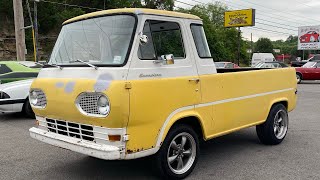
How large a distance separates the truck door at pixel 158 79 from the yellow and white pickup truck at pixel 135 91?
12 millimetres

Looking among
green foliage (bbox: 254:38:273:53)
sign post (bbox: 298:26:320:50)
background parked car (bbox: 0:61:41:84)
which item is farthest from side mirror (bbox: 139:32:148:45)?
green foliage (bbox: 254:38:273:53)

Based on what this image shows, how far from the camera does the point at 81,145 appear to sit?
4254 millimetres

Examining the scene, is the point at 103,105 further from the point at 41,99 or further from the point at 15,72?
the point at 15,72

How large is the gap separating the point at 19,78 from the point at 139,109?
26.3 ft

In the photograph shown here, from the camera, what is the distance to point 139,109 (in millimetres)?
4117

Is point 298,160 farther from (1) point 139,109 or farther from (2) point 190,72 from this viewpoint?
(1) point 139,109

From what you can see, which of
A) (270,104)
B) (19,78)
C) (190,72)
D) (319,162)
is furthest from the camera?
(19,78)

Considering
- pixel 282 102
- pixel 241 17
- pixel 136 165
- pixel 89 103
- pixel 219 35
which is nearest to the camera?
pixel 89 103

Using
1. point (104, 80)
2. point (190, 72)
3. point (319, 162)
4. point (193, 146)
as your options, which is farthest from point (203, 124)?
point (319, 162)

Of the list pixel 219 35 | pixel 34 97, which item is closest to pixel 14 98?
pixel 34 97

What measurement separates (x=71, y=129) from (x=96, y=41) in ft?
3.83

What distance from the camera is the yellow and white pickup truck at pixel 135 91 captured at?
4.09 metres

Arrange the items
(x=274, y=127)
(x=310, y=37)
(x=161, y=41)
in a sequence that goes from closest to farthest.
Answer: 1. (x=161, y=41)
2. (x=274, y=127)
3. (x=310, y=37)

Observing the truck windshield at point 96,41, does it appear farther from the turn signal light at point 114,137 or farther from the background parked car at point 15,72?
the background parked car at point 15,72
